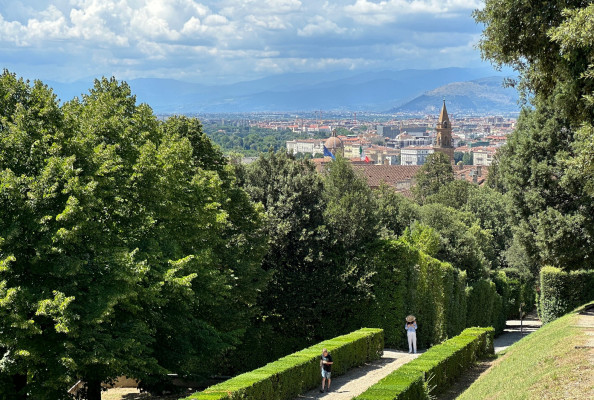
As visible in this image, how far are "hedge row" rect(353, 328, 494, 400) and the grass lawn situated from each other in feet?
2.97

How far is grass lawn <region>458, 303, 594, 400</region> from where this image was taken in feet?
47.5

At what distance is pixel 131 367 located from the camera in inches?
786

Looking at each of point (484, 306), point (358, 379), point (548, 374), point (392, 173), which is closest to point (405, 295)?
point (358, 379)

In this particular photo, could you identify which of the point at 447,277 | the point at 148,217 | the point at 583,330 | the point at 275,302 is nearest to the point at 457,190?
the point at 447,277

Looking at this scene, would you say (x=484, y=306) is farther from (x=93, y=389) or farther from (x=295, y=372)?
(x=93, y=389)

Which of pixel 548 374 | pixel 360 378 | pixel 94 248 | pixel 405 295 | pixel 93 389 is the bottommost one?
pixel 360 378

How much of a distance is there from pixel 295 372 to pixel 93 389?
5.59m

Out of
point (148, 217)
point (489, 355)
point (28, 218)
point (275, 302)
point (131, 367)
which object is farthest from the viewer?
point (275, 302)

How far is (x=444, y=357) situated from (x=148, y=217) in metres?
9.26

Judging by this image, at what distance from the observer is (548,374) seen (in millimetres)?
15953

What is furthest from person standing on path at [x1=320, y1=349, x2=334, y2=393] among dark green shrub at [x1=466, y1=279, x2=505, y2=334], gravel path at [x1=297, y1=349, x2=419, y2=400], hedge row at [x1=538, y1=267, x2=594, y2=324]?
dark green shrub at [x1=466, y1=279, x2=505, y2=334]

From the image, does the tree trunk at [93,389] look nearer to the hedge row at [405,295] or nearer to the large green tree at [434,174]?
the hedge row at [405,295]

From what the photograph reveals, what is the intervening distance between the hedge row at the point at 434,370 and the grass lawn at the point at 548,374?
0.91 m

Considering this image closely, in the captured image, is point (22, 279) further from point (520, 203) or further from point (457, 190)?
point (457, 190)
